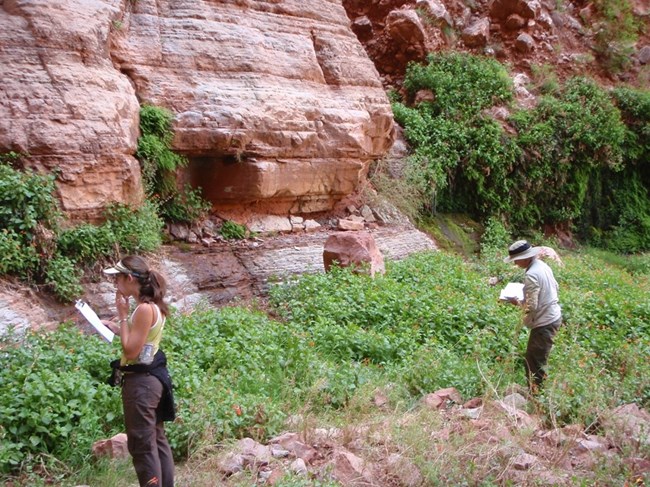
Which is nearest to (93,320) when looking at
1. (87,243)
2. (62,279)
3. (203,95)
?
(62,279)

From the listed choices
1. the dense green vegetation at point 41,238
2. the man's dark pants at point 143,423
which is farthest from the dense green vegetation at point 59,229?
the man's dark pants at point 143,423

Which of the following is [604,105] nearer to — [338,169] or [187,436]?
[338,169]

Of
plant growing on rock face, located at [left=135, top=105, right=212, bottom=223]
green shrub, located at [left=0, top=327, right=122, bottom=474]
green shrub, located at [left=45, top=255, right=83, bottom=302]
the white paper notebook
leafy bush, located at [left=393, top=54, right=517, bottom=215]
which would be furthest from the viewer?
leafy bush, located at [left=393, top=54, right=517, bottom=215]

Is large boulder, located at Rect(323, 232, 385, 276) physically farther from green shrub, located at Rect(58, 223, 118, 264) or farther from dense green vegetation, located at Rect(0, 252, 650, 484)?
green shrub, located at Rect(58, 223, 118, 264)

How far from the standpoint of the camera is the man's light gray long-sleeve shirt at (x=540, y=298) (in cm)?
677

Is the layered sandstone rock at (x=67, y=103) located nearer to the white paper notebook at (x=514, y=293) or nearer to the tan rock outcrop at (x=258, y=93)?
the tan rock outcrop at (x=258, y=93)

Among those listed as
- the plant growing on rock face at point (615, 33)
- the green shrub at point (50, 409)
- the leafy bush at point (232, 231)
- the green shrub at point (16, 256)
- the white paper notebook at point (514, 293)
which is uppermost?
the plant growing on rock face at point (615, 33)

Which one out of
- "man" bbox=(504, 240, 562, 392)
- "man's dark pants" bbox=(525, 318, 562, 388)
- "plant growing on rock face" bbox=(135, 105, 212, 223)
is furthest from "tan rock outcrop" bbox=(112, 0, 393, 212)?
"man's dark pants" bbox=(525, 318, 562, 388)

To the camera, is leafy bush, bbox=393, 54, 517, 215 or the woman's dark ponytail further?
leafy bush, bbox=393, 54, 517, 215

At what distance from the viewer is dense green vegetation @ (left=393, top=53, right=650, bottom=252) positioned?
1684 centimetres

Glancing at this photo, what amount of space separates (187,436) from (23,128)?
4.73m

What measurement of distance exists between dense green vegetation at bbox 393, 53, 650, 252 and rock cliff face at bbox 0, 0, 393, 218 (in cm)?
307

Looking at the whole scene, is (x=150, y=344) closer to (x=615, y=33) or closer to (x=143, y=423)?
(x=143, y=423)

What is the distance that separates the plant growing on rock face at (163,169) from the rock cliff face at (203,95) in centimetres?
23
